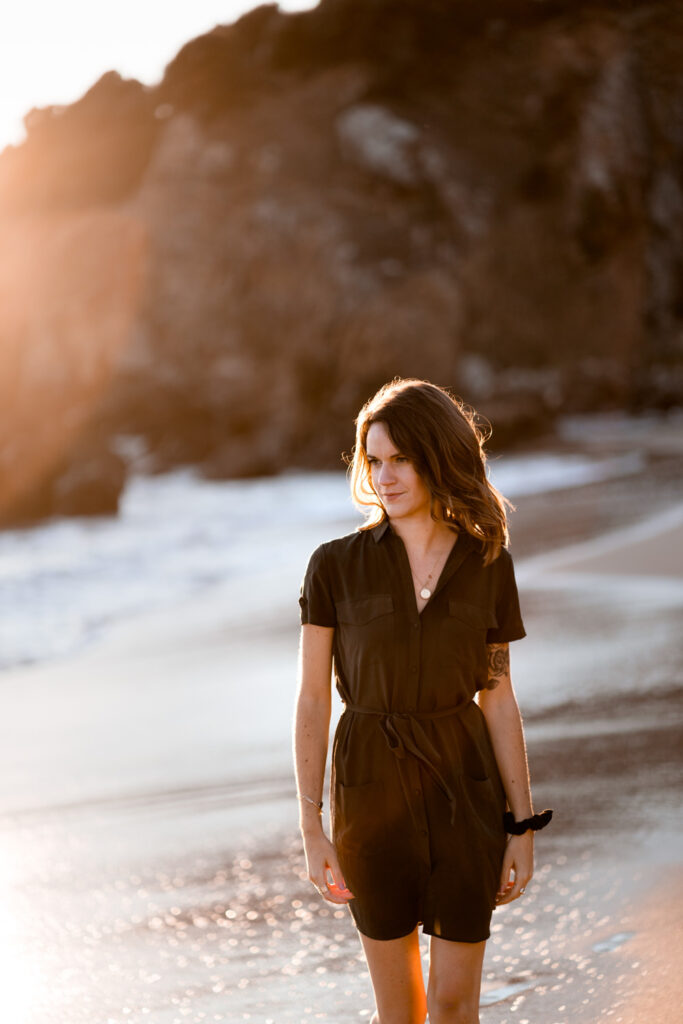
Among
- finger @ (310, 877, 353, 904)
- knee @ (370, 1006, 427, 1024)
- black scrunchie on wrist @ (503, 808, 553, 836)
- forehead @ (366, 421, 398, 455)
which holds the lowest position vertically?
knee @ (370, 1006, 427, 1024)

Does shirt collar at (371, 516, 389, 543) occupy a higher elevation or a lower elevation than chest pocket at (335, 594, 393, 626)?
higher

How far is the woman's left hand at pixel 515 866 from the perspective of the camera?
2287 millimetres

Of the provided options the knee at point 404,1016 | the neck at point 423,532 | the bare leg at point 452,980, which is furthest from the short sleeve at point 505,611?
the knee at point 404,1016

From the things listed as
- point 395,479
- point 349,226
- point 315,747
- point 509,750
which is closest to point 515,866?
point 509,750

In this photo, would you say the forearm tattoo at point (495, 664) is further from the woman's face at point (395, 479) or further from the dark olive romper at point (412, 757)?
the woman's face at point (395, 479)

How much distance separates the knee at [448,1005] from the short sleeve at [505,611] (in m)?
0.69

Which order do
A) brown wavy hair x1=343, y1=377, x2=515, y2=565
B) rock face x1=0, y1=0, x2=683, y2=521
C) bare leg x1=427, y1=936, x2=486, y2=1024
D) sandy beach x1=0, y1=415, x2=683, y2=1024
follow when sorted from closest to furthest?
bare leg x1=427, y1=936, x2=486, y2=1024 < brown wavy hair x1=343, y1=377, x2=515, y2=565 < sandy beach x1=0, y1=415, x2=683, y2=1024 < rock face x1=0, y1=0, x2=683, y2=521

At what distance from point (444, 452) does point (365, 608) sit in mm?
355

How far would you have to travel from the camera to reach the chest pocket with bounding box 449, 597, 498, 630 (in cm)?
224

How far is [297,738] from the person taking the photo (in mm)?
2326

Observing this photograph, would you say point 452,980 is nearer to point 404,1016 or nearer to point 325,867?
point 404,1016

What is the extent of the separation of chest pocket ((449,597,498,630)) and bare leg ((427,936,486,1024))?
0.61m

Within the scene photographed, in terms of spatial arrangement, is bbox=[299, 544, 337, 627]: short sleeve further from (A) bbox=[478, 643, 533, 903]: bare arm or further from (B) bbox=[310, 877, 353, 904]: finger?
(B) bbox=[310, 877, 353, 904]: finger

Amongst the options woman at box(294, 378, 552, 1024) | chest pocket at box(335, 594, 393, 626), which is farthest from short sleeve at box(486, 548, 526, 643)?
chest pocket at box(335, 594, 393, 626)
